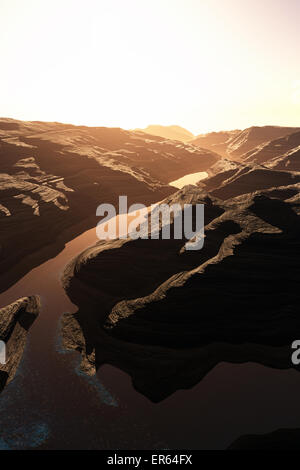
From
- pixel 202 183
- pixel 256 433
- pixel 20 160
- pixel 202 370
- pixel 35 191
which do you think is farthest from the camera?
pixel 202 183

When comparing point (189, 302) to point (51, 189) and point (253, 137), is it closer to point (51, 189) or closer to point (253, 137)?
point (51, 189)

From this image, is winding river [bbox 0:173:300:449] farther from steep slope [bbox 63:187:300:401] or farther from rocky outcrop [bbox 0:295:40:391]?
steep slope [bbox 63:187:300:401]

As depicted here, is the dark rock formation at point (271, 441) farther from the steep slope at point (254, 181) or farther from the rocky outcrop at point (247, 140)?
the rocky outcrop at point (247, 140)

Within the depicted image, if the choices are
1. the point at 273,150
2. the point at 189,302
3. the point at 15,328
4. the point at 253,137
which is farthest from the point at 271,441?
the point at 253,137
